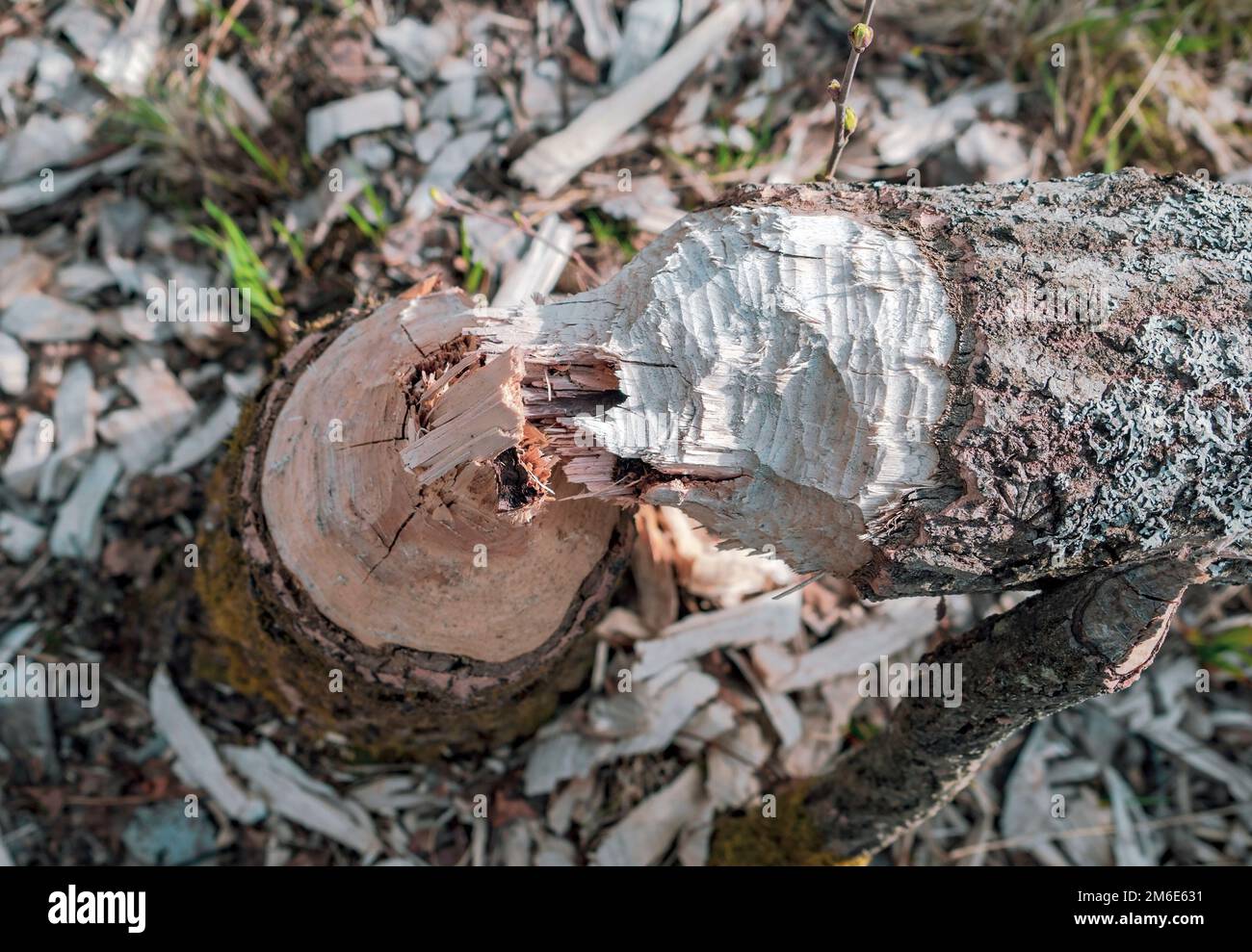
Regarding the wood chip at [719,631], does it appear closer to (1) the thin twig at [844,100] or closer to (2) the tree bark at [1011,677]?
(2) the tree bark at [1011,677]

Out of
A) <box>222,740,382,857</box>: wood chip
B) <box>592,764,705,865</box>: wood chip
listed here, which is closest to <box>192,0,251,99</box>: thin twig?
<box>222,740,382,857</box>: wood chip

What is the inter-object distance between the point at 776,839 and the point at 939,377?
126 cm

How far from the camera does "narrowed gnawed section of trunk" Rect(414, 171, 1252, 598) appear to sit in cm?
118

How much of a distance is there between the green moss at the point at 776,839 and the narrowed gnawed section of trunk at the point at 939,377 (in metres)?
0.89

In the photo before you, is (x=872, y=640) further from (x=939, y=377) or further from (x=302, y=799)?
(x=302, y=799)

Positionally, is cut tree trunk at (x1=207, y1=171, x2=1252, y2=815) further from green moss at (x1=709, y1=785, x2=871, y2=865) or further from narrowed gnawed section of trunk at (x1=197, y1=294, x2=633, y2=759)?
green moss at (x1=709, y1=785, x2=871, y2=865)

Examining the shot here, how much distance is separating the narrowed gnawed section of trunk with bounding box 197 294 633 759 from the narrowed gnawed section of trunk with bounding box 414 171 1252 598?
0.70 ft

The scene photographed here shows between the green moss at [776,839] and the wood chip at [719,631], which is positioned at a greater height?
the wood chip at [719,631]

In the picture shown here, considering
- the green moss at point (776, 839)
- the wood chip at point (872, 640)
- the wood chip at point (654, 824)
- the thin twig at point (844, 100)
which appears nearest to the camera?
the thin twig at point (844, 100)

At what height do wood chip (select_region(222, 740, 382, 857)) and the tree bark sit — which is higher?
the tree bark

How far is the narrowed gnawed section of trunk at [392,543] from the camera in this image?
1468 millimetres

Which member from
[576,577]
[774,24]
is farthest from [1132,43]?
[576,577]

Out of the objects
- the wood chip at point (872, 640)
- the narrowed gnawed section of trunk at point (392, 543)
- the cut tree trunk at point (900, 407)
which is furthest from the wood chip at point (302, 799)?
the wood chip at point (872, 640)

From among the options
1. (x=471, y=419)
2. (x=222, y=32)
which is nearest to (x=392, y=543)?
(x=471, y=419)
